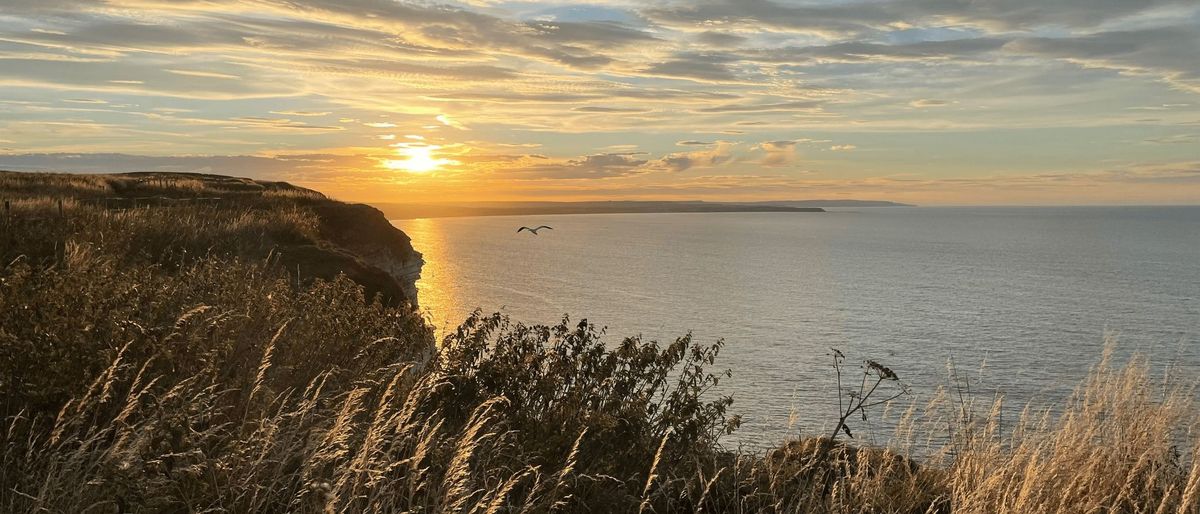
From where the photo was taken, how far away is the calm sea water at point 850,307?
41.5 meters

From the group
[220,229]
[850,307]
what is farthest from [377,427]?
[850,307]

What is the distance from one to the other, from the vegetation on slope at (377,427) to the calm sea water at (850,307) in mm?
1761

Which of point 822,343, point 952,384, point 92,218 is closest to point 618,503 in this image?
point 92,218

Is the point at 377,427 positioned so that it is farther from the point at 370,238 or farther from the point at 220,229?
the point at 370,238

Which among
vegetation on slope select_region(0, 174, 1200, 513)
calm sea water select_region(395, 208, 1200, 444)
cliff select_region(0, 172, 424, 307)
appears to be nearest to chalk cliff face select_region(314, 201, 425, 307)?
cliff select_region(0, 172, 424, 307)

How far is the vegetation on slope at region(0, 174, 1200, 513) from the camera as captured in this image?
5.18 m

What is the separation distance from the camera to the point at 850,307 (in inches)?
2822

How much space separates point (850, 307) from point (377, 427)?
69.4m

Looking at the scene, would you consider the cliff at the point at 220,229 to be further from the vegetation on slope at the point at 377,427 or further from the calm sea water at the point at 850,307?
the calm sea water at the point at 850,307

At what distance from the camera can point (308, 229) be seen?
24828mm

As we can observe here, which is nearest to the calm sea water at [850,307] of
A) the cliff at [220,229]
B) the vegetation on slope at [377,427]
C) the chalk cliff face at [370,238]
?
the vegetation on slope at [377,427]

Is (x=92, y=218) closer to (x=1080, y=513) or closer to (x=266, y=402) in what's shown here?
(x=266, y=402)

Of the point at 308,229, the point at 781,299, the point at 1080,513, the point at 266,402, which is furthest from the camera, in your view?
the point at 781,299

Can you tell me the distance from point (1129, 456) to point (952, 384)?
31235 mm
